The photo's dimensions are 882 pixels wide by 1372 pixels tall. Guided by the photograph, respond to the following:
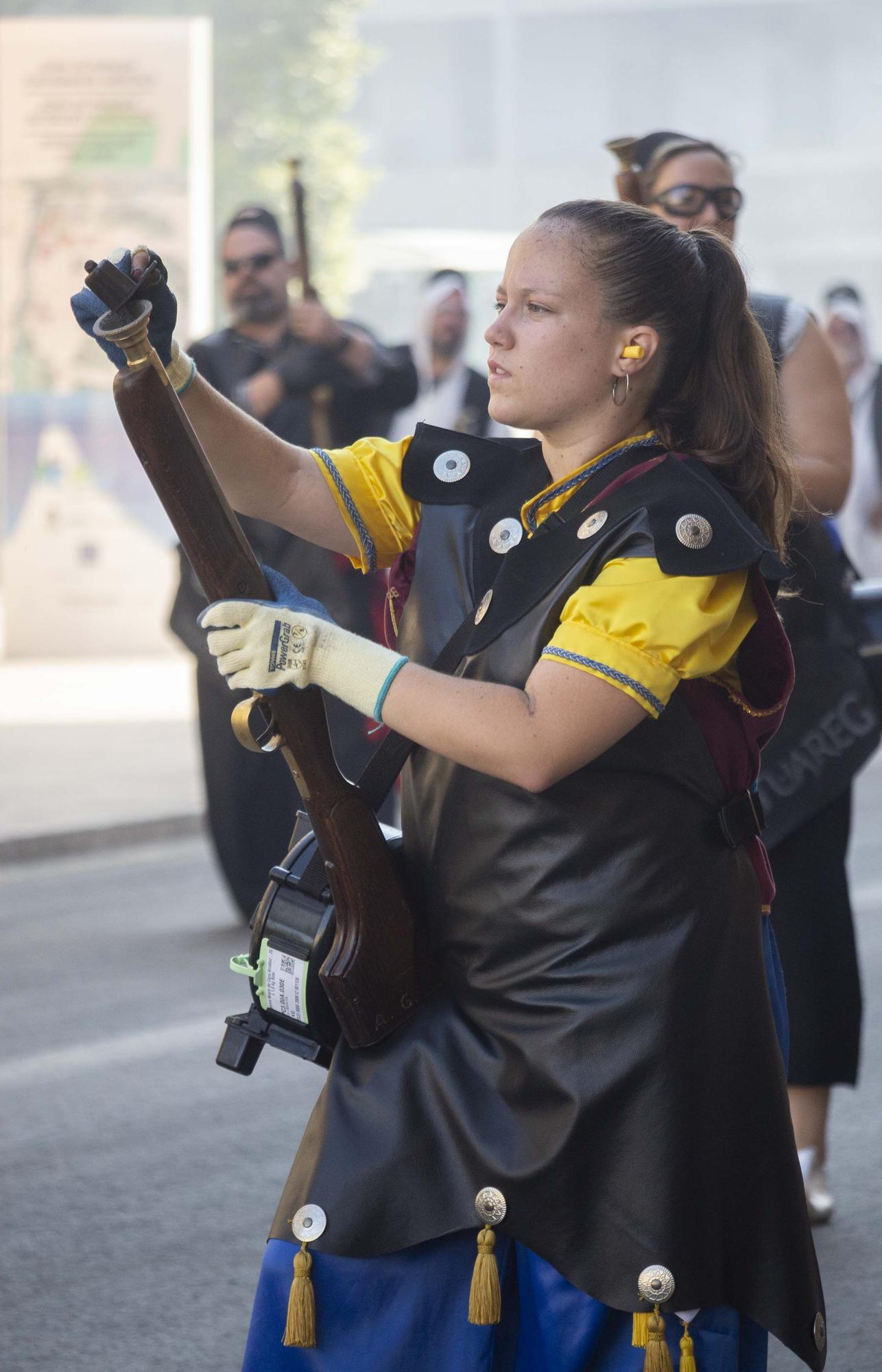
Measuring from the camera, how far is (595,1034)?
233 cm

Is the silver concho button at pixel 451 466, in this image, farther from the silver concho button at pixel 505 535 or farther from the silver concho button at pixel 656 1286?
the silver concho button at pixel 656 1286

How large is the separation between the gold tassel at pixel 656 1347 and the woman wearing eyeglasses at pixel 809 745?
1.66 m

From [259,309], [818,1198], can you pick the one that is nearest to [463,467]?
[818,1198]

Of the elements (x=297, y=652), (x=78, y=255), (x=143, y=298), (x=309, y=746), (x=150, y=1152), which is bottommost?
(x=78, y=255)

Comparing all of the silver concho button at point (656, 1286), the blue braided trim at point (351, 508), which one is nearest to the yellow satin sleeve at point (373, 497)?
the blue braided trim at point (351, 508)

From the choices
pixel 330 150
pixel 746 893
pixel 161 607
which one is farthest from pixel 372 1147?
pixel 330 150

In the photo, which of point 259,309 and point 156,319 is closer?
point 156,319

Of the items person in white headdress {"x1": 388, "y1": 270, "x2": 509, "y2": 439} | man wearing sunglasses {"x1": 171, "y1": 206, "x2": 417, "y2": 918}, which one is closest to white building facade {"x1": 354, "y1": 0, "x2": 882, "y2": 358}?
person in white headdress {"x1": 388, "y1": 270, "x2": 509, "y2": 439}

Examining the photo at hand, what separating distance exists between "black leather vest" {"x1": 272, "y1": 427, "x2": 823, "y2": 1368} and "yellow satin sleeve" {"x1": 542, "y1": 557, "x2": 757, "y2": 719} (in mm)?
43

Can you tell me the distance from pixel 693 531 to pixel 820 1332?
40.2 inches

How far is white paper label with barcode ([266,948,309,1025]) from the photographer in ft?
7.94

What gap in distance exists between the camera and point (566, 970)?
2.34m

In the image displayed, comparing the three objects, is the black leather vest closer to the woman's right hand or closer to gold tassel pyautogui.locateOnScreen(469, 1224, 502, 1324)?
gold tassel pyautogui.locateOnScreen(469, 1224, 502, 1324)

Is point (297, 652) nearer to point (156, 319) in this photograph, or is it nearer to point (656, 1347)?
point (156, 319)
